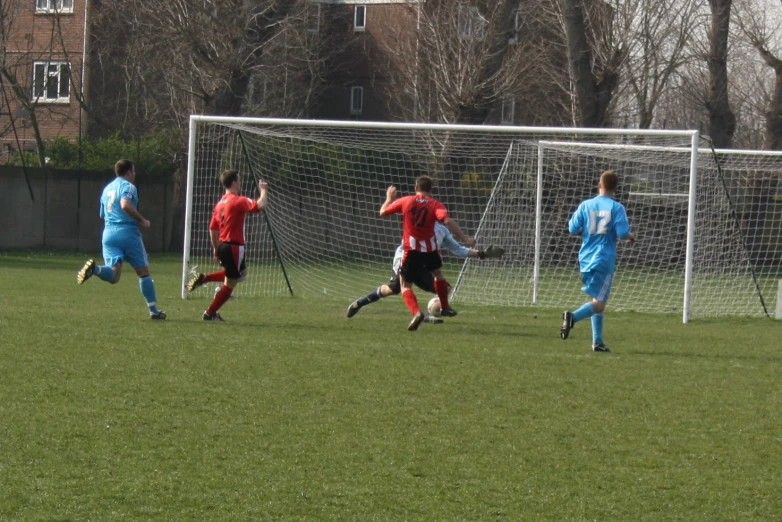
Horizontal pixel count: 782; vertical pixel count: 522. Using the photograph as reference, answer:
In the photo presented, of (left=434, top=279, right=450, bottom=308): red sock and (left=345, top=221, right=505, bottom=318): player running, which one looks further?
(left=434, top=279, right=450, bottom=308): red sock

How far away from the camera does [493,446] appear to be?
6.17 meters

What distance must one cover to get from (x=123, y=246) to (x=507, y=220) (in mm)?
9190

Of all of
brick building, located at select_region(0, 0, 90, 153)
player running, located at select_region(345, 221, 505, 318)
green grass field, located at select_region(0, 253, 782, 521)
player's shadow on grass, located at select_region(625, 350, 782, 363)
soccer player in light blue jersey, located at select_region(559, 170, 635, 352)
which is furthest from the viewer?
brick building, located at select_region(0, 0, 90, 153)

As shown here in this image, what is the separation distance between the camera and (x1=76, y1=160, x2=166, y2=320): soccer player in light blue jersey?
11.4 m

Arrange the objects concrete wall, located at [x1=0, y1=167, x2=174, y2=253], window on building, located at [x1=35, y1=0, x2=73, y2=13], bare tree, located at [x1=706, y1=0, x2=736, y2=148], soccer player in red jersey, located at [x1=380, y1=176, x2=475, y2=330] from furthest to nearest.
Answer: window on building, located at [x1=35, y1=0, x2=73, y2=13] < bare tree, located at [x1=706, y1=0, x2=736, y2=148] < concrete wall, located at [x1=0, y1=167, x2=174, y2=253] < soccer player in red jersey, located at [x1=380, y1=176, x2=475, y2=330]

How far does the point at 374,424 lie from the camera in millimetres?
6637

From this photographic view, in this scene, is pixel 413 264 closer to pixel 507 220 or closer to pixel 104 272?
pixel 104 272

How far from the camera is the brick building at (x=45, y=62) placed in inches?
1277

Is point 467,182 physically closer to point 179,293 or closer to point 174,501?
point 179,293

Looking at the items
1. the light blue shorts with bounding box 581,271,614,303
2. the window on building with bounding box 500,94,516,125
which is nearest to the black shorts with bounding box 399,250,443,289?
the light blue shorts with bounding box 581,271,614,303

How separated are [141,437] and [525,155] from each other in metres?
13.0

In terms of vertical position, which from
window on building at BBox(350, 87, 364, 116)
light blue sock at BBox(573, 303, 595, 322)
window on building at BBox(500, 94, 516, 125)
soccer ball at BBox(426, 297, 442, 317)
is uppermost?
window on building at BBox(350, 87, 364, 116)

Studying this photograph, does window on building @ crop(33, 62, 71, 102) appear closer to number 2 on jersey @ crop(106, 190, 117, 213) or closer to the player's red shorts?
number 2 on jersey @ crop(106, 190, 117, 213)

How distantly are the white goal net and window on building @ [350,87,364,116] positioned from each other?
18374mm
